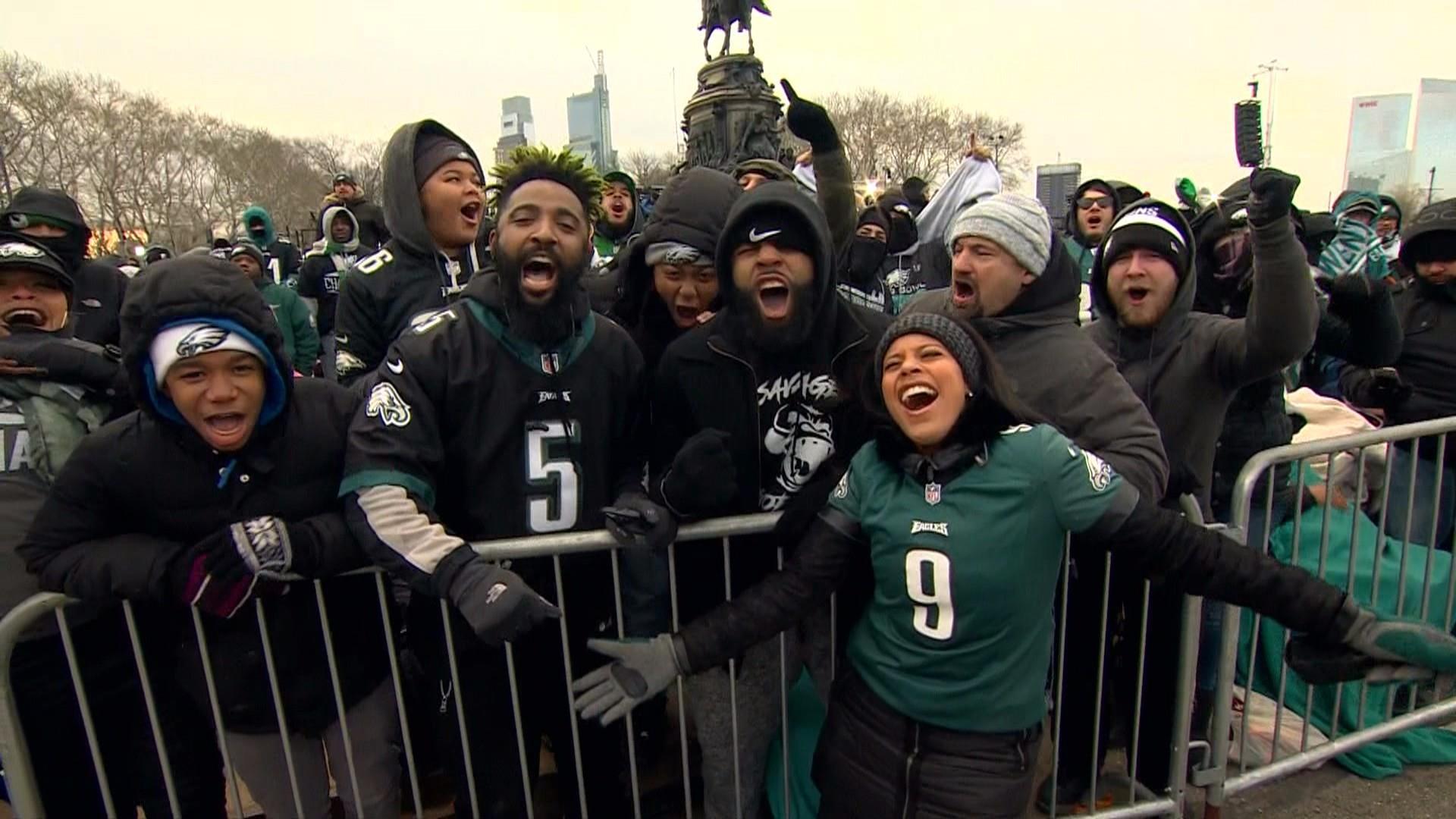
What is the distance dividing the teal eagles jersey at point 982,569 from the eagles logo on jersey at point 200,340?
1784mm

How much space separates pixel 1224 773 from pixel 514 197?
3.14m

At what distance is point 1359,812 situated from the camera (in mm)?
2924

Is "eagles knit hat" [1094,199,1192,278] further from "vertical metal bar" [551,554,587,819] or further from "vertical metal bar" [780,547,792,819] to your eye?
"vertical metal bar" [551,554,587,819]

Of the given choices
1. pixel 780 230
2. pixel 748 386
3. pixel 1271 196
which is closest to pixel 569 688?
pixel 748 386

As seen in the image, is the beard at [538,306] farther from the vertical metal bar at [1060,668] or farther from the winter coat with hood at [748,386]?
the vertical metal bar at [1060,668]

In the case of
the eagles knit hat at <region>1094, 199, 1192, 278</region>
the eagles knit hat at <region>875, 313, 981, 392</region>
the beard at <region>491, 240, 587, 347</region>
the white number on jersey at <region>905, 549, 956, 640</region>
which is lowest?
the white number on jersey at <region>905, 549, 956, 640</region>

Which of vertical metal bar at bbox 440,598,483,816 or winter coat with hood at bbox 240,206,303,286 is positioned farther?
winter coat with hood at bbox 240,206,303,286

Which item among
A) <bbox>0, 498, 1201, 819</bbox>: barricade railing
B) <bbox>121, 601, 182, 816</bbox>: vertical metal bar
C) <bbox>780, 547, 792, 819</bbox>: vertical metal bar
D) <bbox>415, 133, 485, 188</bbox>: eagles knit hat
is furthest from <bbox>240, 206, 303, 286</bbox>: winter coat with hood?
<bbox>780, 547, 792, 819</bbox>: vertical metal bar

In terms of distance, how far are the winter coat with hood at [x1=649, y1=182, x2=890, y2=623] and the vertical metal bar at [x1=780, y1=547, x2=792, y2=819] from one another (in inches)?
9.6

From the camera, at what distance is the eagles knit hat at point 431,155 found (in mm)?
2959

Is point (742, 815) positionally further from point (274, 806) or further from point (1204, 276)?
point (1204, 276)

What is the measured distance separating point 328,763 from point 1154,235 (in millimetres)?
3297

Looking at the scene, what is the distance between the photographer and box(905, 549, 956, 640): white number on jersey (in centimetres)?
198

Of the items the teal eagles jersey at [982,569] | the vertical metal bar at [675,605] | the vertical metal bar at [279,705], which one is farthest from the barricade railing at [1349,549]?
the vertical metal bar at [279,705]
